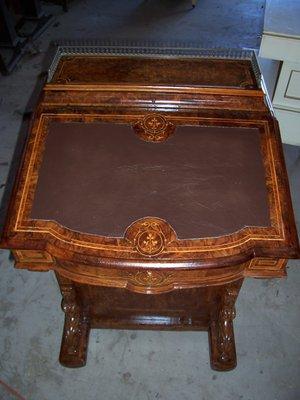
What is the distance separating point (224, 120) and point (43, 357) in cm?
147

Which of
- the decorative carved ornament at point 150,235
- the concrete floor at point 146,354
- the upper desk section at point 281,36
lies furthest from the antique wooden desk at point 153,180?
the upper desk section at point 281,36

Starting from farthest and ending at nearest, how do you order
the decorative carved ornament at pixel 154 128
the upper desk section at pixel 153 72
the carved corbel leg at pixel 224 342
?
1. the carved corbel leg at pixel 224 342
2. the upper desk section at pixel 153 72
3. the decorative carved ornament at pixel 154 128

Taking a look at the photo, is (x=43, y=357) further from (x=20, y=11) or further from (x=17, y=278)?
(x=20, y=11)

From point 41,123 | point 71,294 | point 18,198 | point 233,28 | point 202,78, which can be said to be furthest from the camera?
point 233,28

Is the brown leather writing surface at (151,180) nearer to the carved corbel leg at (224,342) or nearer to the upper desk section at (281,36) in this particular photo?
the carved corbel leg at (224,342)

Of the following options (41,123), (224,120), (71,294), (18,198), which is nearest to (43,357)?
(71,294)

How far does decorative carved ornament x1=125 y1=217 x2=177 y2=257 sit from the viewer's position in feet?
3.73

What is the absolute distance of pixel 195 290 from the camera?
173cm

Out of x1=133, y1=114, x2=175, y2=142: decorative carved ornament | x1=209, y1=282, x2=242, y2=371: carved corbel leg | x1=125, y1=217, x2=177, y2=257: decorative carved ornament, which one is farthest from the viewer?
x1=209, y1=282, x2=242, y2=371: carved corbel leg

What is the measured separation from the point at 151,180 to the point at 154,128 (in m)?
0.25

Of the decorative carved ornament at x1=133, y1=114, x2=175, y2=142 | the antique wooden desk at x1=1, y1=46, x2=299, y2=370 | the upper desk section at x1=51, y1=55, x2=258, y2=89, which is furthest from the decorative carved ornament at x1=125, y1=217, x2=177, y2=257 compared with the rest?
the upper desk section at x1=51, y1=55, x2=258, y2=89

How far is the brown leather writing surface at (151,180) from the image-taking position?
46.9 inches

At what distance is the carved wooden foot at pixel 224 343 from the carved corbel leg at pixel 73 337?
0.65m

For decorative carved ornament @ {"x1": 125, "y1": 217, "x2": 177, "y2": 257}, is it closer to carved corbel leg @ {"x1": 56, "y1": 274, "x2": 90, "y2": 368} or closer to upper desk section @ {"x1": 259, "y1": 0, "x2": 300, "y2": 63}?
carved corbel leg @ {"x1": 56, "y1": 274, "x2": 90, "y2": 368}
